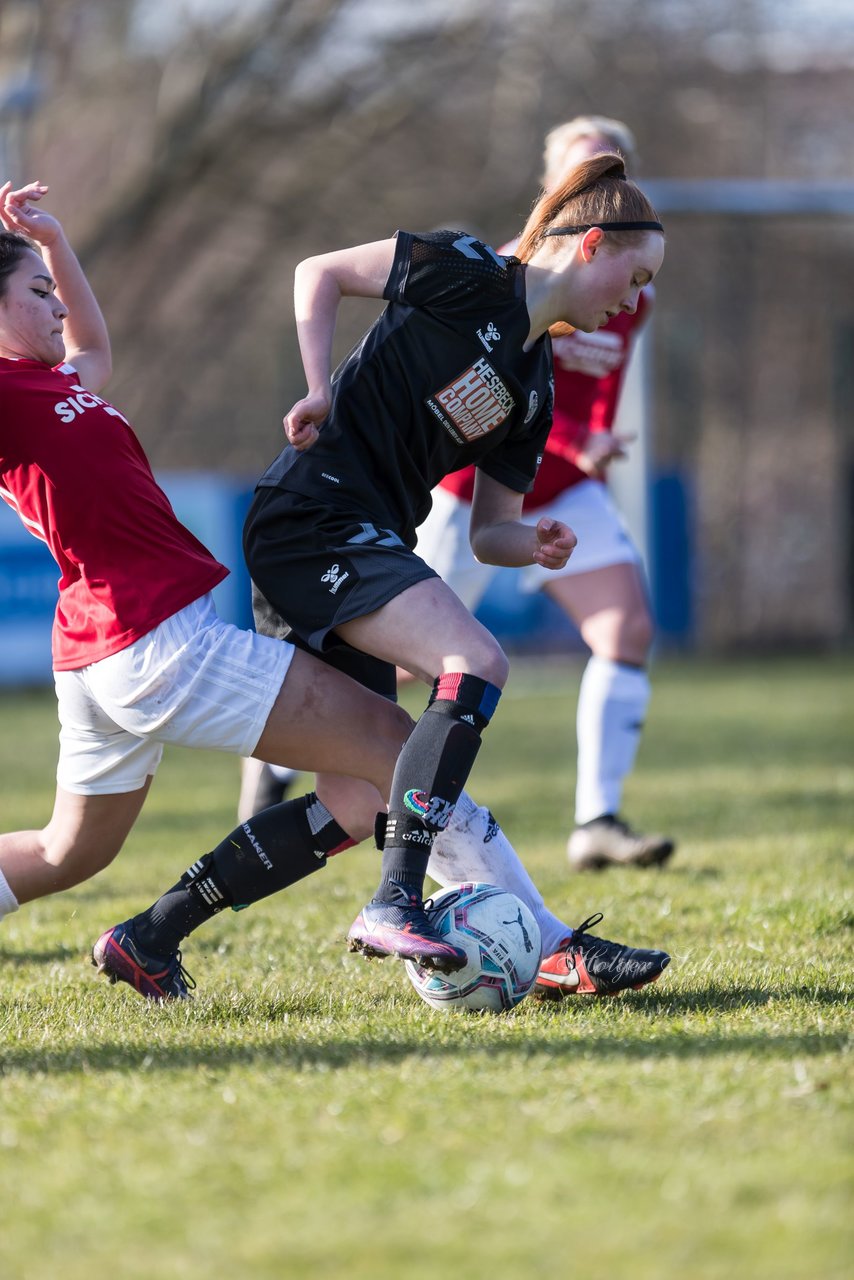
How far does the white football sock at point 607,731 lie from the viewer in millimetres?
5902

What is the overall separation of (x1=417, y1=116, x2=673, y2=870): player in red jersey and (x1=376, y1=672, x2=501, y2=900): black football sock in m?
2.22

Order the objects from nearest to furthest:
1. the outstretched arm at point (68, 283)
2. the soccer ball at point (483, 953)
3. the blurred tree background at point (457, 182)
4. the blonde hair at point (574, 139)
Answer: the soccer ball at point (483, 953), the outstretched arm at point (68, 283), the blonde hair at point (574, 139), the blurred tree background at point (457, 182)

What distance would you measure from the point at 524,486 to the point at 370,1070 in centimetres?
156

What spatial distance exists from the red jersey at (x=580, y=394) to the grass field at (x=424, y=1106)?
1.46 meters

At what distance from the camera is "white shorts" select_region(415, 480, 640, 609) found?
5.66 meters

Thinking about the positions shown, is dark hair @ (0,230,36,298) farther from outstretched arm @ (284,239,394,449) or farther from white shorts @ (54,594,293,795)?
white shorts @ (54,594,293,795)

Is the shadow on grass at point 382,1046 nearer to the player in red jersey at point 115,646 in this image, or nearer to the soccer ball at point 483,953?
the soccer ball at point 483,953

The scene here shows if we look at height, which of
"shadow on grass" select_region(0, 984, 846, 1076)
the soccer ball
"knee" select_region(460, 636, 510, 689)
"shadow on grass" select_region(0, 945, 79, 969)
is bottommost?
"shadow on grass" select_region(0, 945, 79, 969)

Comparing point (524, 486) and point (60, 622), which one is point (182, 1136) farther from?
point (524, 486)

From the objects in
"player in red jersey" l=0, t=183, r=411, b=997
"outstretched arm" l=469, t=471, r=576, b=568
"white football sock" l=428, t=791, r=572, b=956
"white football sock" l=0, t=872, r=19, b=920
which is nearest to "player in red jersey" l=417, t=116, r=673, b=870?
"outstretched arm" l=469, t=471, r=576, b=568

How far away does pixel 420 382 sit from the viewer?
3641 millimetres

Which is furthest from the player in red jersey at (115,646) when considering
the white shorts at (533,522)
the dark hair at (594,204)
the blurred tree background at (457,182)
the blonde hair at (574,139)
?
the blurred tree background at (457,182)

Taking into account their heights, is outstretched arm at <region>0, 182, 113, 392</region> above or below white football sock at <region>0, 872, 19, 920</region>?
above

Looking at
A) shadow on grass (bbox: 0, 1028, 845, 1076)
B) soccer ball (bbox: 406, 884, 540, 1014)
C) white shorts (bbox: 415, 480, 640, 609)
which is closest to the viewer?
shadow on grass (bbox: 0, 1028, 845, 1076)
